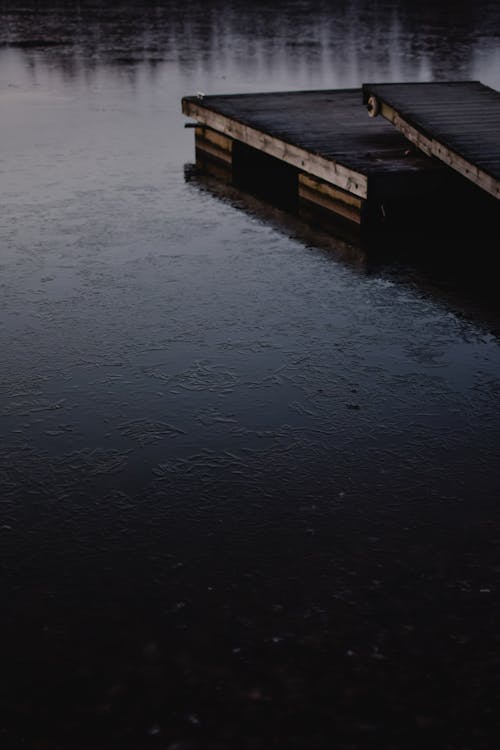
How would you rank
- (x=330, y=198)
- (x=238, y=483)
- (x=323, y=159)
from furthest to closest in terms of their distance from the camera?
(x=330, y=198)
(x=323, y=159)
(x=238, y=483)

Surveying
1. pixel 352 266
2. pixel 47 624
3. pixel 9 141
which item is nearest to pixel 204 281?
pixel 352 266

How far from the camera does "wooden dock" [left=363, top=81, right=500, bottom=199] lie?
29.3ft

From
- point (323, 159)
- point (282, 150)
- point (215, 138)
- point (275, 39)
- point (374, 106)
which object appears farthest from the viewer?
point (275, 39)

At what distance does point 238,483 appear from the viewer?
16.4ft

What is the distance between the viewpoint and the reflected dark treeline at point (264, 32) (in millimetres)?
→ 21828

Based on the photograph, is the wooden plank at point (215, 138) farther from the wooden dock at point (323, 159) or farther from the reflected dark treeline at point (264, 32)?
the reflected dark treeline at point (264, 32)

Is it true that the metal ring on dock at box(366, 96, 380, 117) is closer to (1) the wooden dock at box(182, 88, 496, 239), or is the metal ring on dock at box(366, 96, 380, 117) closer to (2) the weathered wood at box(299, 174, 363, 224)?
(1) the wooden dock at box(182, 88, 496, 239)

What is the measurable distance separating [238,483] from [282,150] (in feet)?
22.3

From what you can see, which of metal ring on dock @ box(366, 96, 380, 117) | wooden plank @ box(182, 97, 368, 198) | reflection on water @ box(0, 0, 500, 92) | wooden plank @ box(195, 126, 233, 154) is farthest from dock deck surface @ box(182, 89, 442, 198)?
reflection on water @ box(0, 0, 500, 92)

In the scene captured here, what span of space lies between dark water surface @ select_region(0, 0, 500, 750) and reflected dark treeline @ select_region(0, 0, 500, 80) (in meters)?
12.0

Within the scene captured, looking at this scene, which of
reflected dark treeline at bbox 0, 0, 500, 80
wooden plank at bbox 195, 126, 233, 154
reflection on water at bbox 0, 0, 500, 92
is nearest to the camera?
wooden plank at bbox 195, 126, 233, 154

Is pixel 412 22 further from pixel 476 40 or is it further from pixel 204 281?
pixel 204 281

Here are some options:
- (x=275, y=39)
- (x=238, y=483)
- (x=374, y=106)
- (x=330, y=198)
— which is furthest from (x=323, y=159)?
(x=275, y=39)

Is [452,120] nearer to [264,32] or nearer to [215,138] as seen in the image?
[215,138]
